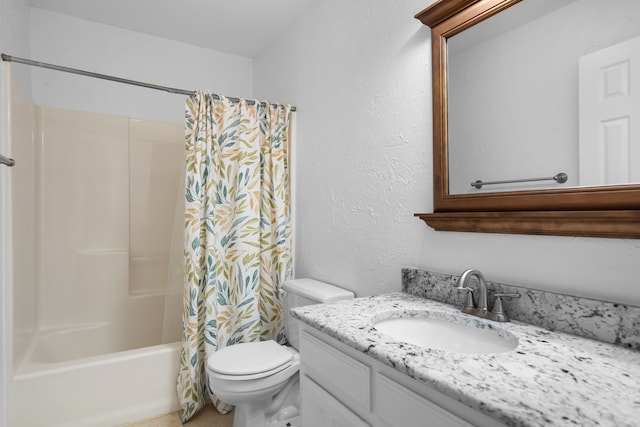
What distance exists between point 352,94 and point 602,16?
1.06 meters

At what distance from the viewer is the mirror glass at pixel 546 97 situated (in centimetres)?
86

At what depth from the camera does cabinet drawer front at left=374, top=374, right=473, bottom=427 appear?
2.33 ft

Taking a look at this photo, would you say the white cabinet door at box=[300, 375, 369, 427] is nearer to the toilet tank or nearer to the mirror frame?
the toilet tank

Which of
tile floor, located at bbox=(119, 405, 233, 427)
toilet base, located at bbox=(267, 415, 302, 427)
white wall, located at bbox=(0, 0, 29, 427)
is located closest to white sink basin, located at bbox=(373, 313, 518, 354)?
toilet base, located at bbox=(267, 415, 302, 427)

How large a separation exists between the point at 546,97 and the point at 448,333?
0.79m

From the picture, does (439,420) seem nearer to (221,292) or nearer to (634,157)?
(634,157)

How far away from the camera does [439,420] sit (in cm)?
72

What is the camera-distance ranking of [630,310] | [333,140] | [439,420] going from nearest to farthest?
[439,420] → [630,310] → [333,140]

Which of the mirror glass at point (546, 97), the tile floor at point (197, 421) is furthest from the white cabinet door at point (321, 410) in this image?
the tile floor at point (197, 421)

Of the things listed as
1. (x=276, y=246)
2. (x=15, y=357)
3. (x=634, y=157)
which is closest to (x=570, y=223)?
(x=634, y=157)

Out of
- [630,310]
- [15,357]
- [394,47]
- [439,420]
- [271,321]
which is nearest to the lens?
[439,420]

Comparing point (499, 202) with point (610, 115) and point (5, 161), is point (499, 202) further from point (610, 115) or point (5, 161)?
point (5, 161)

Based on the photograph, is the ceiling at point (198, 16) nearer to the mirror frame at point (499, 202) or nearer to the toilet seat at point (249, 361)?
the mirror frame at point (499, 202)

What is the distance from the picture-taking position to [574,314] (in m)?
0.92
